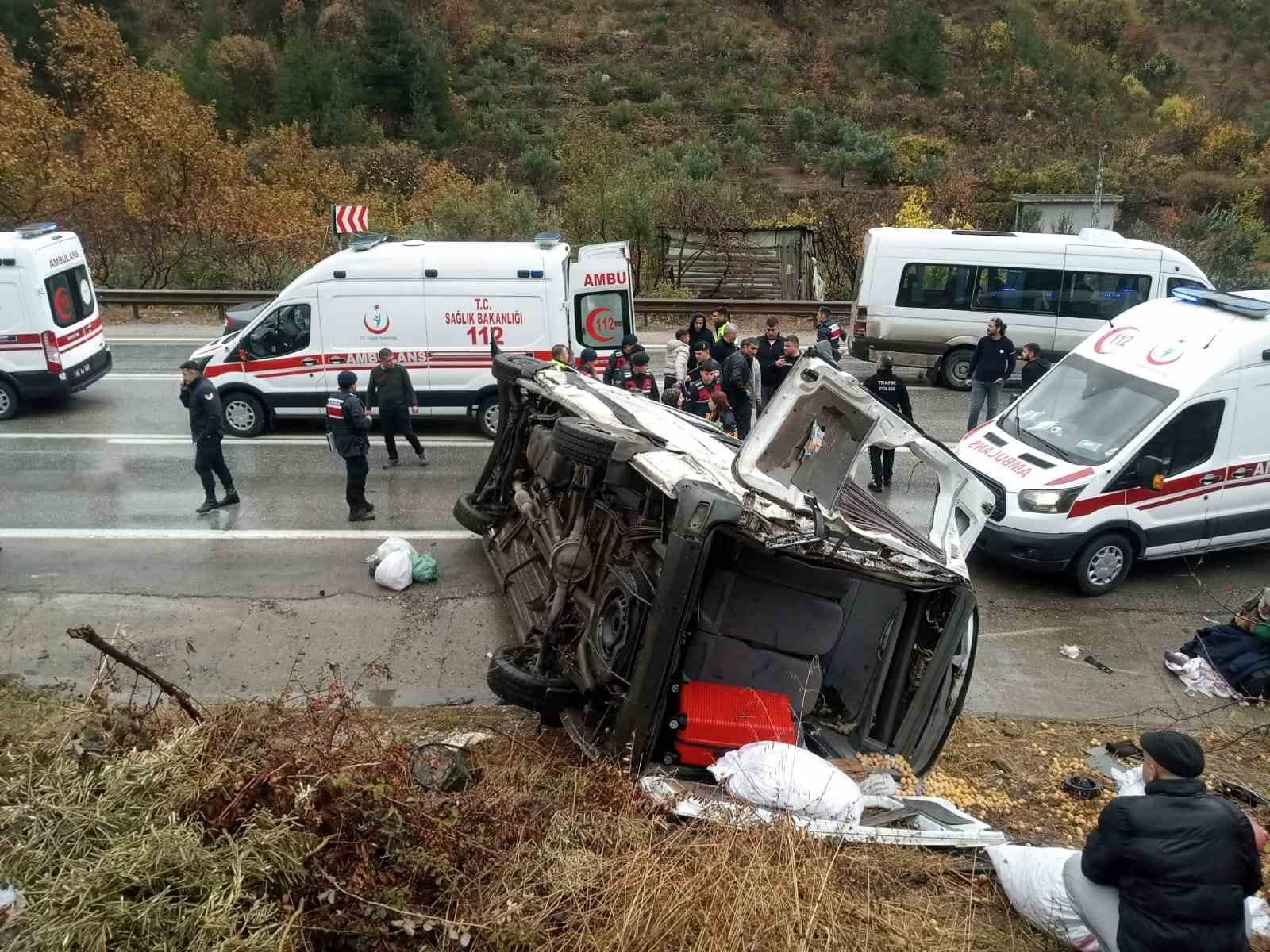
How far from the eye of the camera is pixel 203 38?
132ft

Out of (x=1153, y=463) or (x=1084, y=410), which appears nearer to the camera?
(x=1153, y=463)

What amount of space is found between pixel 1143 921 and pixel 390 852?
2.66 metres

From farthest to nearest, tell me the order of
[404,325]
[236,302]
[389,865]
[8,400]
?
[236,302] < [8,400] < [404,325] < [389,865]

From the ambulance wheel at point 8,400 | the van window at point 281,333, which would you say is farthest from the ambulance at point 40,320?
the van window at point 281,333

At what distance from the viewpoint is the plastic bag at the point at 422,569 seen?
8320 millimetres

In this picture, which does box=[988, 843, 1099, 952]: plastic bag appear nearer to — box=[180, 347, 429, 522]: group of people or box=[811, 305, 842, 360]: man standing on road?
box=[180, 347, 429, 522]: group of people

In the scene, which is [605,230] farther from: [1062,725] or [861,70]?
[861,70]

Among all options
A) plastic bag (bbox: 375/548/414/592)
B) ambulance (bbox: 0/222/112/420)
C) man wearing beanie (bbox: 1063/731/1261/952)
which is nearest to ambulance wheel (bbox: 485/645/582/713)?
man wearing beanie (bbox: 1063/731/1261/952)

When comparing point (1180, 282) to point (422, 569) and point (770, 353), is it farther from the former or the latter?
point (422, 569)

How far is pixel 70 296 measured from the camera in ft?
41.8

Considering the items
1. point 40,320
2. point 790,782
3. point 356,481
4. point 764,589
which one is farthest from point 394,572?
point 40,320

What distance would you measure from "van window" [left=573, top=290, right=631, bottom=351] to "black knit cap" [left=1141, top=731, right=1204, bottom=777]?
31.6 ft

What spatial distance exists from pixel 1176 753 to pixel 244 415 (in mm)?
10834

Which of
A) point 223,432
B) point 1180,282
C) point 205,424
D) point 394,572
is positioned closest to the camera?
point 394,572
